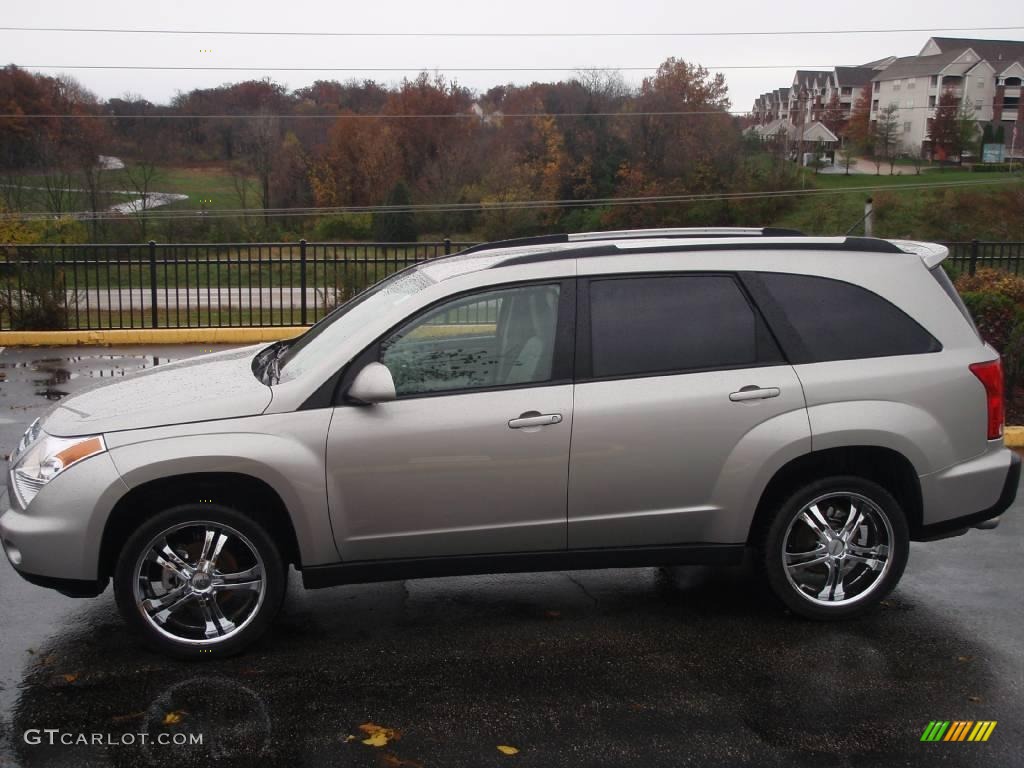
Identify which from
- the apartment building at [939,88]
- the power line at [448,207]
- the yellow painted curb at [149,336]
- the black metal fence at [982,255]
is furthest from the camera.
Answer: the apartment building at [939,88]

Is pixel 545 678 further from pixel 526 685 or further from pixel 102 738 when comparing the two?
pixel 102 738

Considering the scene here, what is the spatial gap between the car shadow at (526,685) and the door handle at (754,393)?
118 cm

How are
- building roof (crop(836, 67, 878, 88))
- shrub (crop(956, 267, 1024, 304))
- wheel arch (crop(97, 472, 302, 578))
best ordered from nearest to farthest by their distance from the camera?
wheel arch (crop(97, 472, 302, 578))
shrub (crop(956, 267, 1024, 304))
building roof (crop(836, 67, 878, 88))

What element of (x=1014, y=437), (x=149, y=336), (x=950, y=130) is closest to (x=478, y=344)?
(x=1014, y=437)

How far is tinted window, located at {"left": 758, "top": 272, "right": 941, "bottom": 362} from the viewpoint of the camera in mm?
5148

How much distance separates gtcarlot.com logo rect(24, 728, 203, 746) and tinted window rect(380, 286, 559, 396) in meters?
1.74

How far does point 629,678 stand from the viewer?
15.1 feet

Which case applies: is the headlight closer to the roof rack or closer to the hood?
the hood

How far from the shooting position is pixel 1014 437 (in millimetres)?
8953

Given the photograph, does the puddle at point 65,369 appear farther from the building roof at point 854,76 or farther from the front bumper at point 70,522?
the building roof at point 854,76

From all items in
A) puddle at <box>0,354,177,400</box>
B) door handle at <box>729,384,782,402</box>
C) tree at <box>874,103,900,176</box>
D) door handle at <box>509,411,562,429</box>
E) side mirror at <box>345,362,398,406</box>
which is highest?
tree at <box>874,103,900,176</box>

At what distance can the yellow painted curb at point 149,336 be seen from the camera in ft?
48.7

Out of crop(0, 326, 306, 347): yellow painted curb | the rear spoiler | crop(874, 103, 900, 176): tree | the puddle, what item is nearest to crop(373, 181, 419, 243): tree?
crop(0, 326, 306, 347): yellow painted curb

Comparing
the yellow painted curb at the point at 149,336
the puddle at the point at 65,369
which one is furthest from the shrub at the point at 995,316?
the yellow painted curb at the point at 149,336
